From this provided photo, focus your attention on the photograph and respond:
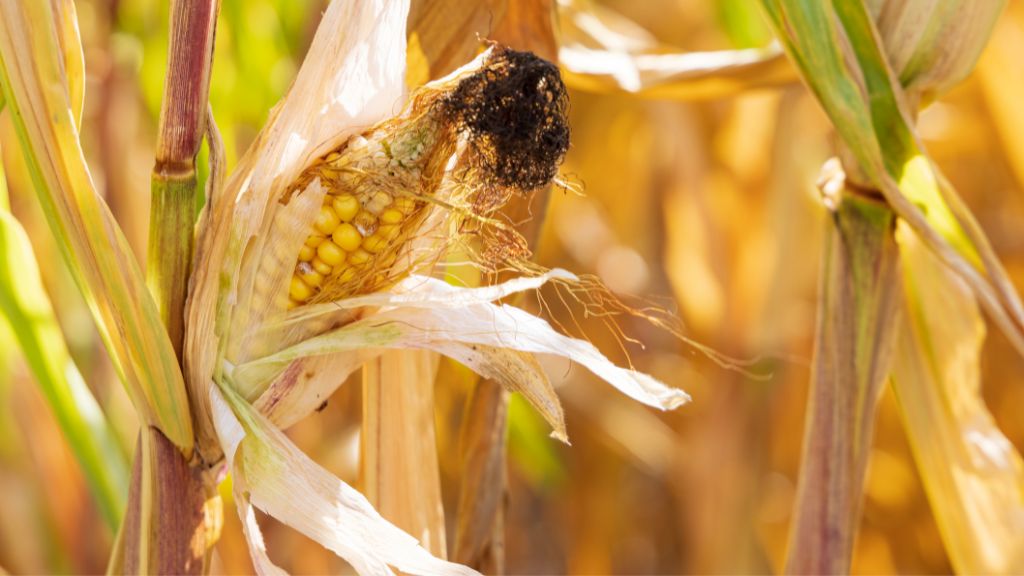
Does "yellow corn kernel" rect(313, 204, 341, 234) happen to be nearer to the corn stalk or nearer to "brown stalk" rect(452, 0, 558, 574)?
"brown stalk" rect(452, 0, 558, 574)

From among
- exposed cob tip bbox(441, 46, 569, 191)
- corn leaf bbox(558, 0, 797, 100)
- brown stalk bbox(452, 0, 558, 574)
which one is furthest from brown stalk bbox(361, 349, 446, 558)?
corn leaf bbox(558, 0, 797, 100)

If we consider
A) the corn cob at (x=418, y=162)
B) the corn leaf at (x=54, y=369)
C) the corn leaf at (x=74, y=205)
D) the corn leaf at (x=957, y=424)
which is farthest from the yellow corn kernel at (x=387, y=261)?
the corn leaf at (x=957, y=424)

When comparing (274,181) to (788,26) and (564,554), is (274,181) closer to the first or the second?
(788,26)

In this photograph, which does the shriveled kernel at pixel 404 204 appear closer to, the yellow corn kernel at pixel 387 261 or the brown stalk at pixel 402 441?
the yellow corn kernel at pixel 387 261

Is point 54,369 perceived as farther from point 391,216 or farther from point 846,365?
point 846,365

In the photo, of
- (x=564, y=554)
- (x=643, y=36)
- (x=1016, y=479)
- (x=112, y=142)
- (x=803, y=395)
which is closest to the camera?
(x=1016, y=479)

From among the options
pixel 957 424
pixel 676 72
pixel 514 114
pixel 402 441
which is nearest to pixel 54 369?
pixel 402 441

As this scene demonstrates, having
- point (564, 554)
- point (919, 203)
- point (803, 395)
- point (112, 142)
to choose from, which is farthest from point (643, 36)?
point (564, 554)
